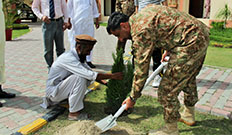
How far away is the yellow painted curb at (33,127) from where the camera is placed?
10.2ft

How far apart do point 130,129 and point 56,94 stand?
3.97ft

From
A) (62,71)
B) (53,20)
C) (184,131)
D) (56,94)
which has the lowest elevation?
(184,131)

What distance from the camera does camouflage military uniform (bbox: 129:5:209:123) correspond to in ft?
8.12

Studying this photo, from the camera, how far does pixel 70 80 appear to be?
11.1 ft

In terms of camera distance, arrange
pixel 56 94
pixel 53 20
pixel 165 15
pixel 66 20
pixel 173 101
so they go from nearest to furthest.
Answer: pixel 165 15, pixel 173 101, pixel 56 94, pixel 53 20, pixel 66 20

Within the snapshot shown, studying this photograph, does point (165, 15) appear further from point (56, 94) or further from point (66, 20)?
point (66, 20)

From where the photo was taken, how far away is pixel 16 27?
16.5 meters

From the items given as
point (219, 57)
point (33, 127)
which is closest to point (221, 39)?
point (219, 57)

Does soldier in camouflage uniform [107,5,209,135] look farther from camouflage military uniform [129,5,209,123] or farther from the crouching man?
the crouching man

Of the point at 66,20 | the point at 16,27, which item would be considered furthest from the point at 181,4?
the point at 66,20

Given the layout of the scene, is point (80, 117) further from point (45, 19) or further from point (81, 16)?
point (81, 16)

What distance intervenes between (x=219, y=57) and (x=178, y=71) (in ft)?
19.2

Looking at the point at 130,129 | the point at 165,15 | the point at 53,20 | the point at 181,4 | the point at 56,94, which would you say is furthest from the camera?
the point at 181,4

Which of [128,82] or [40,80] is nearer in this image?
[128,82]
